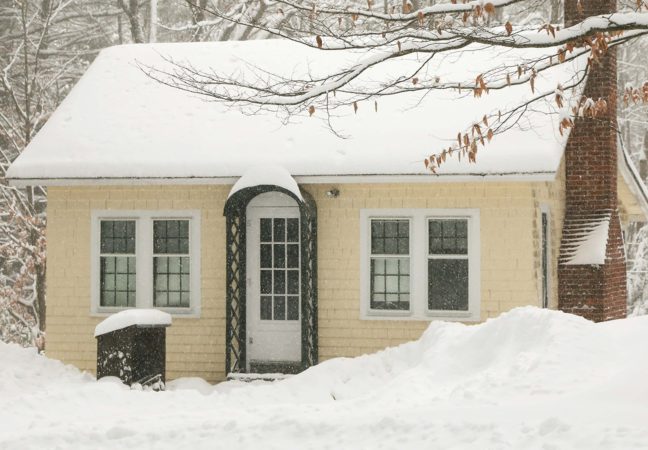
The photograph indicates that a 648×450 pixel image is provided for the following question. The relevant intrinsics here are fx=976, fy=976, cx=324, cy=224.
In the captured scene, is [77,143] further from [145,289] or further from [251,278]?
[251,278]

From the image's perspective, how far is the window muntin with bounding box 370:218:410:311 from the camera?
48.2 ft

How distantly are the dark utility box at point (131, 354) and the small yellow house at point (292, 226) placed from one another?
168 centimetres

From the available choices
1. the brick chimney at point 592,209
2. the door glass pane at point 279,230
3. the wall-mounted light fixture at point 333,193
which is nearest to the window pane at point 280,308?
the door glass pane at point 279,230

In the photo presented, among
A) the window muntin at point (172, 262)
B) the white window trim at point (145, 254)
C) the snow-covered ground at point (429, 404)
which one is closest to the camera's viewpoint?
the snow-covered ground at point (429, 404)

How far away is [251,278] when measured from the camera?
15000 mm

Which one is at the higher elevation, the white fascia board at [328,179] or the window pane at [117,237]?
the white fascia board at [328,179]

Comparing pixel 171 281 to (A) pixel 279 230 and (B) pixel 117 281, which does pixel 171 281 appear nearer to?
(B) pixel 117 281

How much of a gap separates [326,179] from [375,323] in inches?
90.1

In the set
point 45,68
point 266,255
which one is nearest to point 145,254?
point 266,255

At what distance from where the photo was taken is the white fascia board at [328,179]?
44.6ft

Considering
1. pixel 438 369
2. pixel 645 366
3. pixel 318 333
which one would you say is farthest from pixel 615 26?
pixel 318 333

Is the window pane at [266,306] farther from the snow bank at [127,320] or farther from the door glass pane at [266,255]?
the snow bank at [127,320]

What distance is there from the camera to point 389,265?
48.3 ft

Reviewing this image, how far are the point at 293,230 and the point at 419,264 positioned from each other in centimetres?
200
